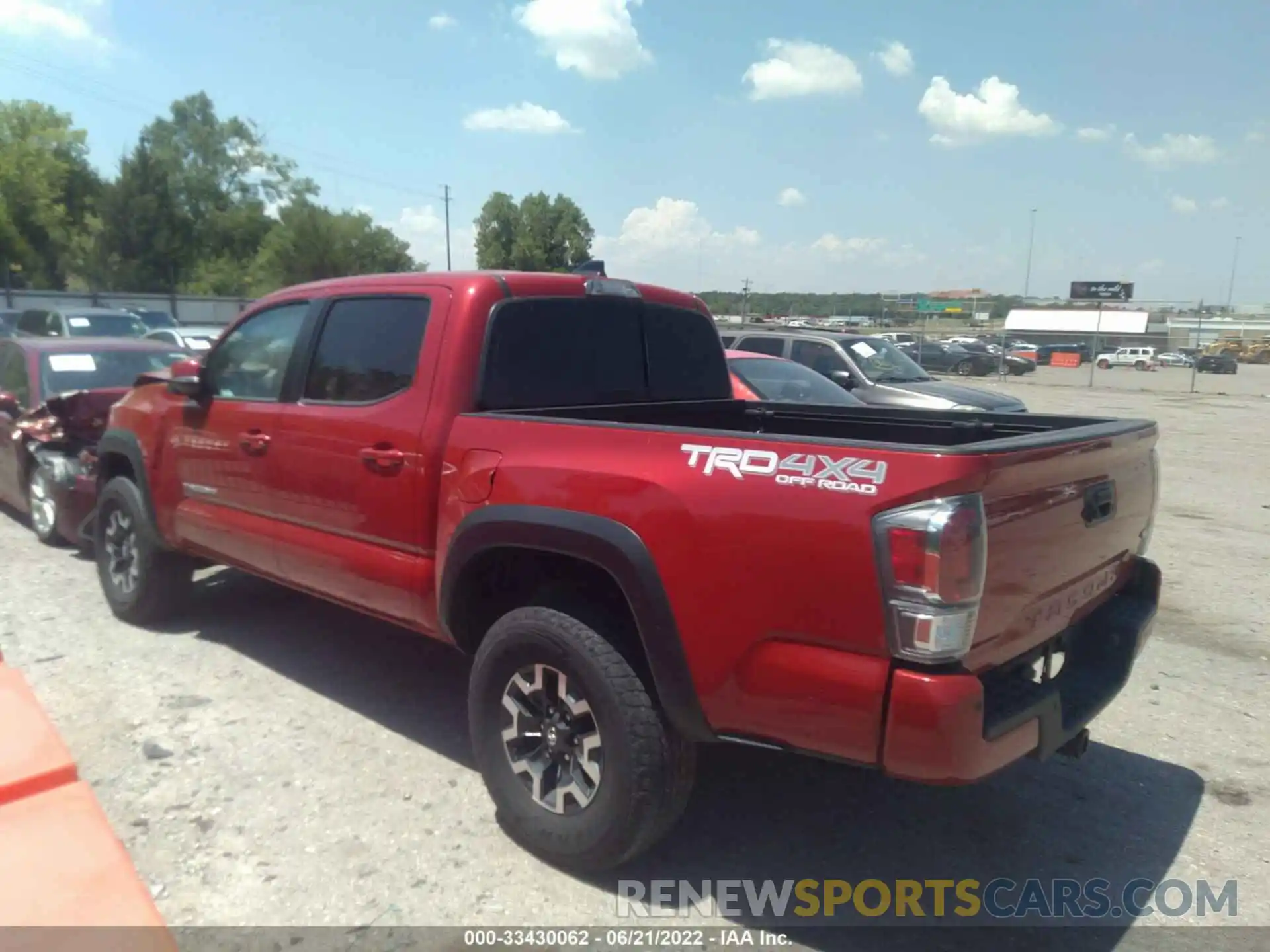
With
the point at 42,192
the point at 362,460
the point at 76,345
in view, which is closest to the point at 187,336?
the point at 76,345

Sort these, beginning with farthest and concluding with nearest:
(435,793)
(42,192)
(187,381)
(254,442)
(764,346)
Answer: (42,192), (764,346), (187,381), (254,442), (435,793)

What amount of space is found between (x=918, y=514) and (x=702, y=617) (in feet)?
2.37

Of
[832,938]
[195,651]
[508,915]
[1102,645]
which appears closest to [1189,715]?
[1102,645]

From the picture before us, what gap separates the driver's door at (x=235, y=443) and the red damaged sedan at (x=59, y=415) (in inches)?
74.2

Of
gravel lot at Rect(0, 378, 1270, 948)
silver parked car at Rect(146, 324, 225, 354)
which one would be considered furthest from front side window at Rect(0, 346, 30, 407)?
silver parked car at Rect(146, 324, 225, 354)

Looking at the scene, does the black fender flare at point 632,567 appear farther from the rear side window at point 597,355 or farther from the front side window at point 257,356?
the front side window at point 257,356

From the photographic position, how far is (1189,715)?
15.6 feet

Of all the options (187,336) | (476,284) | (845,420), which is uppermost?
(476,284)

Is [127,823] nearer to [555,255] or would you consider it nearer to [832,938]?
[832,938]

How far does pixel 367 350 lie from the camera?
4188mm

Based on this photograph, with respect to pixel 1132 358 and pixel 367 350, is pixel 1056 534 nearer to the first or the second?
pixel 367 350

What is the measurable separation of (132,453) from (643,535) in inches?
153

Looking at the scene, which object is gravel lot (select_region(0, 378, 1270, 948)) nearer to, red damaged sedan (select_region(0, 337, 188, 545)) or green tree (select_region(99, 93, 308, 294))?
red damaged sedan (select_region(0, 337, 188, 545))

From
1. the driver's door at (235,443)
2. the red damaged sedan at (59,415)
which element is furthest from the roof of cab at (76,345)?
the driver's door at (235,443)
